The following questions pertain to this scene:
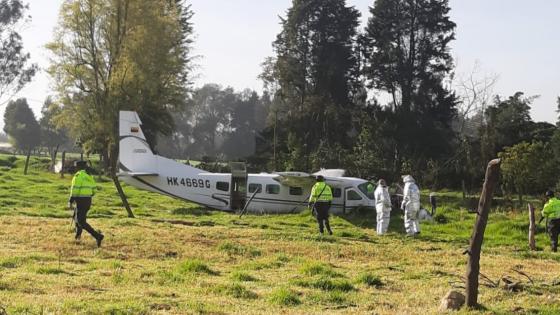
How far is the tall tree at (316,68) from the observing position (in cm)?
4700

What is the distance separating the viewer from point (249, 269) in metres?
11.2

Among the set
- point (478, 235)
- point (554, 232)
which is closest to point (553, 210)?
point (554, 232)

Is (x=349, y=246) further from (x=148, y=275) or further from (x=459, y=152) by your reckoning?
(x=459, y=152)

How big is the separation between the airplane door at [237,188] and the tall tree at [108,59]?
11933mm

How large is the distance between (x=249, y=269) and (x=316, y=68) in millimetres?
38377

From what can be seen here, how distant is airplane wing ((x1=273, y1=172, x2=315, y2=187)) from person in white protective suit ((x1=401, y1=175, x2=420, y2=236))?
686 centimetres

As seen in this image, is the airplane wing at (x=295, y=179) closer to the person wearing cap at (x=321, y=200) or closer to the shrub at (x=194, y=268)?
the person wearing cap at (x=321, y=200)

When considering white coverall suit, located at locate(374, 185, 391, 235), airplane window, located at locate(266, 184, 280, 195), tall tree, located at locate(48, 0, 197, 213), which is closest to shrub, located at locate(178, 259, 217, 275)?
white coverall suit, located at locate(374, 185, 391, 235)

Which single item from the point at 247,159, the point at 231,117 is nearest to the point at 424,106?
the point at 247,159

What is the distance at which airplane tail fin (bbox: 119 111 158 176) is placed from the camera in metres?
27.1

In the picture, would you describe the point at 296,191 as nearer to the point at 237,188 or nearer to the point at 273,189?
the point at 273,189

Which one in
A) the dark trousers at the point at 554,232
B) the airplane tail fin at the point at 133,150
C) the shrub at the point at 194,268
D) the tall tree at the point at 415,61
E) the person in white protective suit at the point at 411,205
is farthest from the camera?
the tall tree at the point at 415,61

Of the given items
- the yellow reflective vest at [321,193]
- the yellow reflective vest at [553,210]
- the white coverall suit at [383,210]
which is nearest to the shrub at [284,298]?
the yellow reflective vest at [321,193]

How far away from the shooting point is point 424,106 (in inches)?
1870
